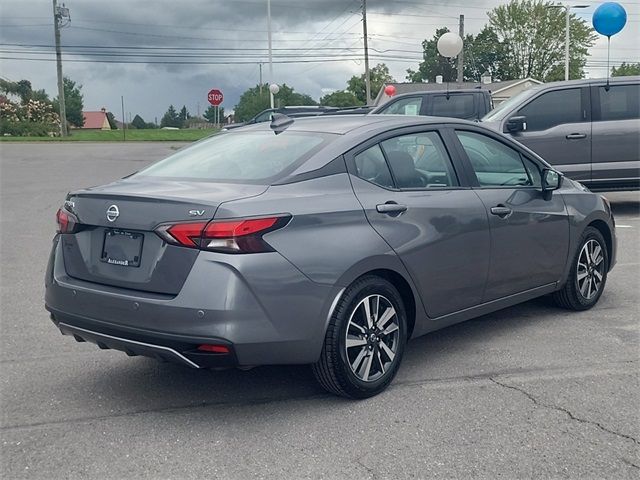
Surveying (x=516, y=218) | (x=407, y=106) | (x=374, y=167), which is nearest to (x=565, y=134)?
(x=407, y=106)

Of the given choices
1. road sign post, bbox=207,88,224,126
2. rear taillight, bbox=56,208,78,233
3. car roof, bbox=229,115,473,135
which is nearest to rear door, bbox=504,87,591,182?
car roof, bbox=229,115,473,135

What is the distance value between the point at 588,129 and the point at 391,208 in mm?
7717

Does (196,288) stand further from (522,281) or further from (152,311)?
(522,281)

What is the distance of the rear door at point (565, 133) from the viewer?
11156mm

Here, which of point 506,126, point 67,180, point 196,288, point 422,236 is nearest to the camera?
point 196,288

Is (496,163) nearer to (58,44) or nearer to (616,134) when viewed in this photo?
(616,134)

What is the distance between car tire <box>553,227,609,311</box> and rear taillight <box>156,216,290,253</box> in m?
3.09

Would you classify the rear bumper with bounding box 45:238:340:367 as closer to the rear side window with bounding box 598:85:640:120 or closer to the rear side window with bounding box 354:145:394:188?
the rear side window with bounding box 354:145:394:188

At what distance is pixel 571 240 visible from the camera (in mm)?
5801

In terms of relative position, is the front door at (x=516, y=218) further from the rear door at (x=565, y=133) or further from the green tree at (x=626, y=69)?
the green tree at (x=626, y=69)

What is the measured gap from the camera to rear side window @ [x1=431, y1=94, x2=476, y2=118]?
47.2 ft

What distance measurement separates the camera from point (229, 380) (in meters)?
4.64

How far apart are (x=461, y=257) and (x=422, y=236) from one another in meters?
0.40

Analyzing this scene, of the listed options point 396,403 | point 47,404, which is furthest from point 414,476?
point 47,404
